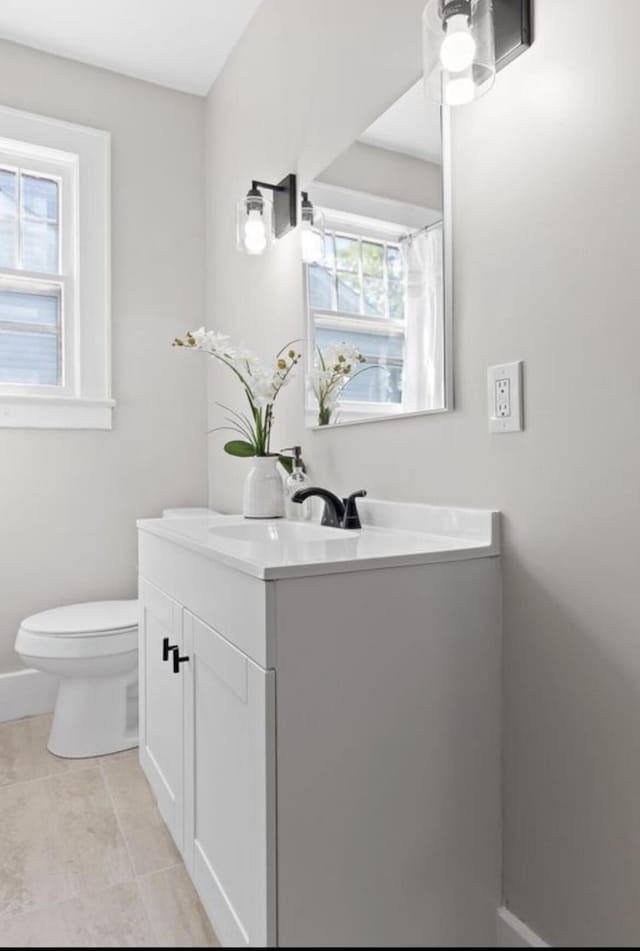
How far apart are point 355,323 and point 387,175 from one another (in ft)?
1.17

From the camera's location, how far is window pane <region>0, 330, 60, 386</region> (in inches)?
95.2

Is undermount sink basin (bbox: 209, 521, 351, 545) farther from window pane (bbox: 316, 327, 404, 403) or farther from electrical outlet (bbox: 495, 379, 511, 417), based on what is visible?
electrical outlet (bbox: 495, 379, 511, 417)

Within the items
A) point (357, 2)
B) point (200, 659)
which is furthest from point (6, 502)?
point (357, 2)

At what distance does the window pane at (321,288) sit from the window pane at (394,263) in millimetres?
268

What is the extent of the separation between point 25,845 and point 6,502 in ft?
4.04

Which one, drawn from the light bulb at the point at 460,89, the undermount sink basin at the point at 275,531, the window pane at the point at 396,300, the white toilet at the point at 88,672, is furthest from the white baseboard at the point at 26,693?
the light bulb at the point at 460,89

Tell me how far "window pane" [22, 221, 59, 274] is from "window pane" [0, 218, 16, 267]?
0.12 ft

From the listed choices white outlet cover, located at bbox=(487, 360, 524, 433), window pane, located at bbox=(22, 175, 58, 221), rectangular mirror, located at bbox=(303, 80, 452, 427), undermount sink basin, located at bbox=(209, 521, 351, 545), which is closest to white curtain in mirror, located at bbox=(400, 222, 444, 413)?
rectangular mirror, located at bbox=(303, 80, 452, 427)

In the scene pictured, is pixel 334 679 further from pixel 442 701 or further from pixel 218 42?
pixel 218 42

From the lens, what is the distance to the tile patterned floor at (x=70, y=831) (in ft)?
3.25

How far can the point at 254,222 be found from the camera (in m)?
2.02

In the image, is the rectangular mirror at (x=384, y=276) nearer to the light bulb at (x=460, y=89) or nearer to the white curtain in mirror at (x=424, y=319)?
the white curtain in mirror at (x=424, y=319)

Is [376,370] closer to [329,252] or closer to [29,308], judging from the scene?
[329,252]

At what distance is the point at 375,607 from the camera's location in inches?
41.3
